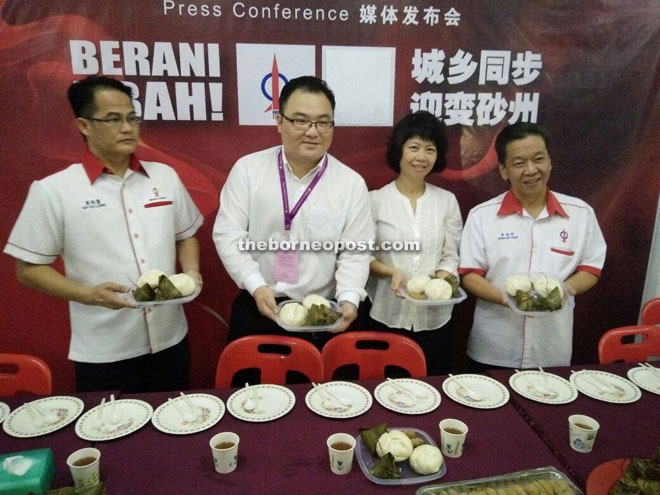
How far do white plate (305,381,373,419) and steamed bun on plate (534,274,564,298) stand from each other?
2.80ft

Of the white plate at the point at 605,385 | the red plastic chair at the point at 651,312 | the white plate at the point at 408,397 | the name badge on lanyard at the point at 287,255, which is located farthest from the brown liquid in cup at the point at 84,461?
the red plastic chair at the point at 651,312

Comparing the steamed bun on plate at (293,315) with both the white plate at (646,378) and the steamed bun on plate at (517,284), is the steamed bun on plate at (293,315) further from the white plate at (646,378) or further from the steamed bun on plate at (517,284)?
the white plate at (646,378)

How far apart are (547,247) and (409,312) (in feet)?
2.33

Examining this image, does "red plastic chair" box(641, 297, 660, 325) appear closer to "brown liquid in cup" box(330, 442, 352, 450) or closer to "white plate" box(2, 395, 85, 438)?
"brown liquid in cup" box(330, 442, 352, 450)

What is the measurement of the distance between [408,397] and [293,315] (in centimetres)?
55

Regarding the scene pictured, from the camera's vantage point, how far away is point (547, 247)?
90.8 inches

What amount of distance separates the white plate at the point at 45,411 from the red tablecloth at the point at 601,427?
1.41 m

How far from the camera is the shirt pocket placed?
2309 mm

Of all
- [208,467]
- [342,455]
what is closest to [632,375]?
[342,455]

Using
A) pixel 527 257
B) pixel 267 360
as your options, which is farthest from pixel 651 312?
pixel 267 360

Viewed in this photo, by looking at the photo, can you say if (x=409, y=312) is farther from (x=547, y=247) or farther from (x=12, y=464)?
(x=12, y=464)

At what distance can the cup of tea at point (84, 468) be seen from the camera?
4.04 feet

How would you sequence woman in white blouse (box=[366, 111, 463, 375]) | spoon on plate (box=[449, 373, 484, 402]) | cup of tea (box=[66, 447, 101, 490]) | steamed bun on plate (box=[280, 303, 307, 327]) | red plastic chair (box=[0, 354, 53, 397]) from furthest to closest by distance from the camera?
woman in white blouse (box=[366, 111, 463, 375]), steamed bun on plate (box=[280, 303, 307, 327]), red plastic chair (box=[0, 354, 53, 397]), spoon on plate (box=[449, 373, 484, 402]), cup of tea (box=[66, 447, 101, 490])

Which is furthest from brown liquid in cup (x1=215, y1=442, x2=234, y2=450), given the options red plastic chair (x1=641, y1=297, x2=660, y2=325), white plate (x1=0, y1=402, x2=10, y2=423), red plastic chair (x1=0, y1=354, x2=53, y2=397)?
red plastic chair (x1=641, y1=297, x2=660, y2=325)
